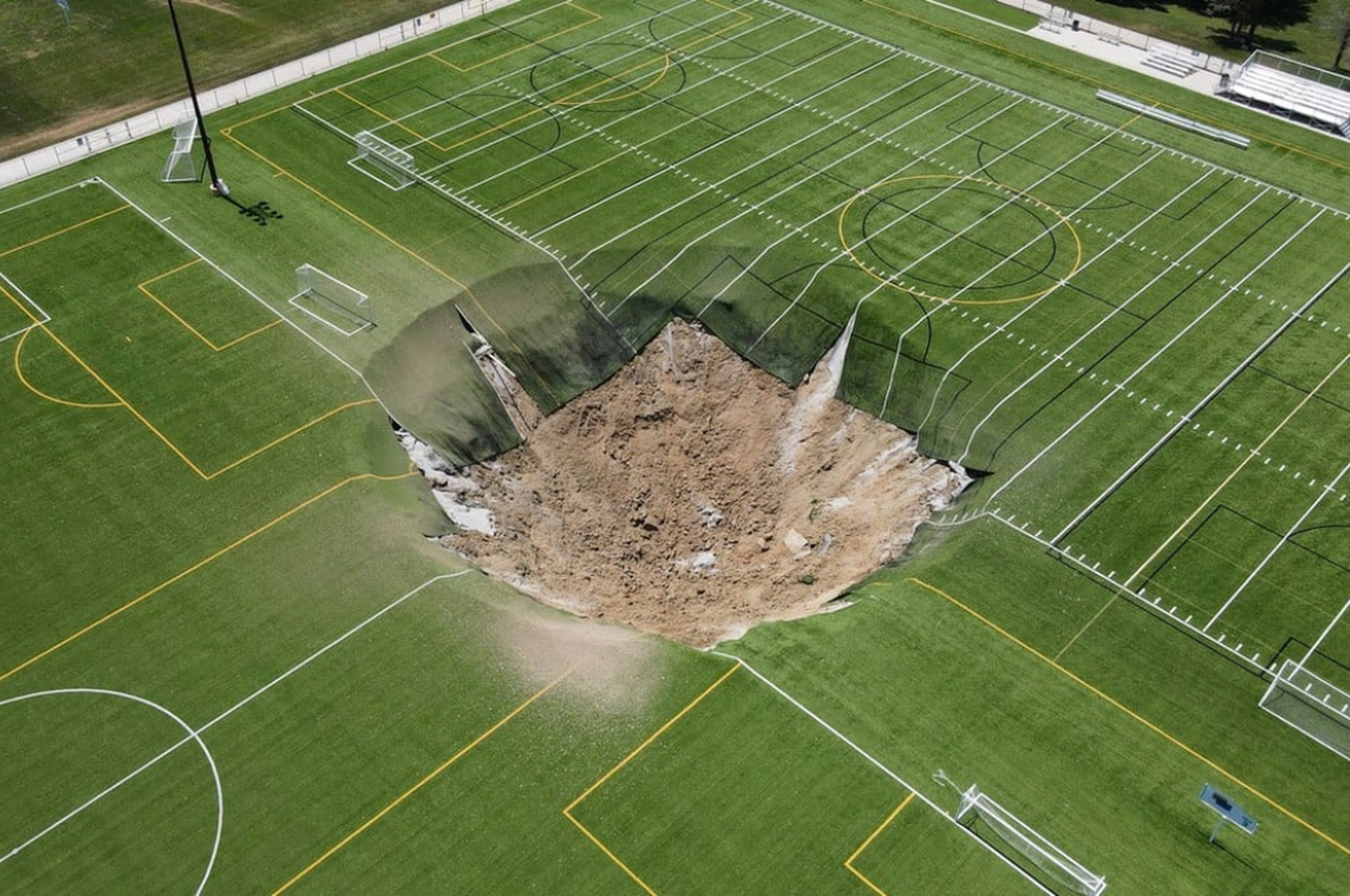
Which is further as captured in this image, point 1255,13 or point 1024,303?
point 1255,13

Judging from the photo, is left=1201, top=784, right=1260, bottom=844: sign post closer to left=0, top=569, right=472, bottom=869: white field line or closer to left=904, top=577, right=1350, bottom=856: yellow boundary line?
left=904, top=577, right=1350, bottom=856: yellow boundary line

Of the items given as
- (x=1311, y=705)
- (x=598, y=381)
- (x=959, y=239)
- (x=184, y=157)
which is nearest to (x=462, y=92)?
(x=184, y=157)

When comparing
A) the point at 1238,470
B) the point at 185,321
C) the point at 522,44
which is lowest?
the point at 1238,470

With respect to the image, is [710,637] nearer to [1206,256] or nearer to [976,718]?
[976,718]

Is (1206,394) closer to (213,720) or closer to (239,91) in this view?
(213,720)

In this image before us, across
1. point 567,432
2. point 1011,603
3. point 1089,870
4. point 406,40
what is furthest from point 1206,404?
point 406,40

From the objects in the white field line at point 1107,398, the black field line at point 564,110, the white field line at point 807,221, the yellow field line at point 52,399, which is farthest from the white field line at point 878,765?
the black field line at point 564,110

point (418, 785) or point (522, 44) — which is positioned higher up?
point (522, 44)

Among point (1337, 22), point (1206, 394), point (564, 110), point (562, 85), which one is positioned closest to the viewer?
point (1206, 394)
